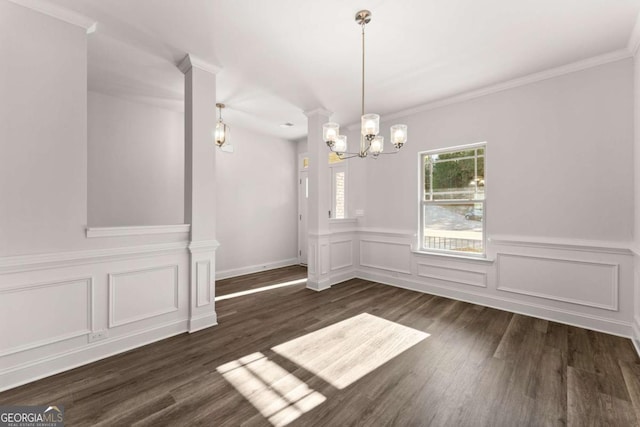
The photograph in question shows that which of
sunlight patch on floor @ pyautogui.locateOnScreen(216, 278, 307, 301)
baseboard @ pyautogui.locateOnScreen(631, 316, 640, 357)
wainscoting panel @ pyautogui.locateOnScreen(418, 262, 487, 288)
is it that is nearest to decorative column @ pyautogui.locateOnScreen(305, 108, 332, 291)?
sunlight patch on floor @ pyautogui.locateOnScreen(216, 278, 307, 301)

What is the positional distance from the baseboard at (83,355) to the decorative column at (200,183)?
26 cm

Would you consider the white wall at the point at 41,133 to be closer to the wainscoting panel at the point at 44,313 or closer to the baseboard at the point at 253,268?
the wainscoting panel at the point at 44,313

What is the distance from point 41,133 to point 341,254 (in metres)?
4.10

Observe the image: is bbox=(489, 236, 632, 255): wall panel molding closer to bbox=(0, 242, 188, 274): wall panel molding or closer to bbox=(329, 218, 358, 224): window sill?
bbox=(329, 218, 358, 224): window sill

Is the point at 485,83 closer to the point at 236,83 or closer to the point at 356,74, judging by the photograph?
the point at 356,74

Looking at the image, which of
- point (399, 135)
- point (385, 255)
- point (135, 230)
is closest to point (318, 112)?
point (399, 135)

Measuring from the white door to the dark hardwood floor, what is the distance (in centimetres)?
327

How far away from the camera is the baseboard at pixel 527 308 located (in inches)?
114

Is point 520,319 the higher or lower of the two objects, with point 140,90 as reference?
lower

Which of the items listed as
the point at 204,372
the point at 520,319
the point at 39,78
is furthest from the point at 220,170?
the point at 520,319

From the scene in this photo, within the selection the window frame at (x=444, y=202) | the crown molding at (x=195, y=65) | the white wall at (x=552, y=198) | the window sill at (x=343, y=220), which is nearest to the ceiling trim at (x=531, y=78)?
the white wall at (x=552, y=198)

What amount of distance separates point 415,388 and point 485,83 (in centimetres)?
366

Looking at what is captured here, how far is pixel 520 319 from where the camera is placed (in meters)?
3.26
